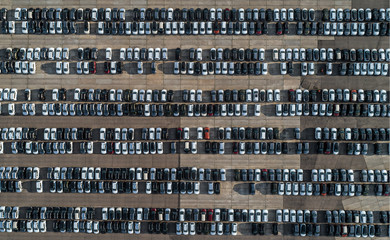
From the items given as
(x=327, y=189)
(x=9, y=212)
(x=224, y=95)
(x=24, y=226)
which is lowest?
(x=24, y=226)

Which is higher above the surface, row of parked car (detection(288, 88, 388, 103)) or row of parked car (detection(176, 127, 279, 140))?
row of parked car (detection(288, 88, 388, 103))

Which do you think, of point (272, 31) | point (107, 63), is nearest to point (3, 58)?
point (107, 63)

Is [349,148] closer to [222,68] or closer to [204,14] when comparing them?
[222,68]

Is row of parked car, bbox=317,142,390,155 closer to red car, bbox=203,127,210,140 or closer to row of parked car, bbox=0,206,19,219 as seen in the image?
red car, bbox=203,127,210,140

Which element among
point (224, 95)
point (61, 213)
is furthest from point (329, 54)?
point (61, 213)

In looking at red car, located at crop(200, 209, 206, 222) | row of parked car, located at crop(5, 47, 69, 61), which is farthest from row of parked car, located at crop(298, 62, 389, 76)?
row of parked car, located at crop(5, 47, 69, 61)

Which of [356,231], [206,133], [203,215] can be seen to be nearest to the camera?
[356,231]
